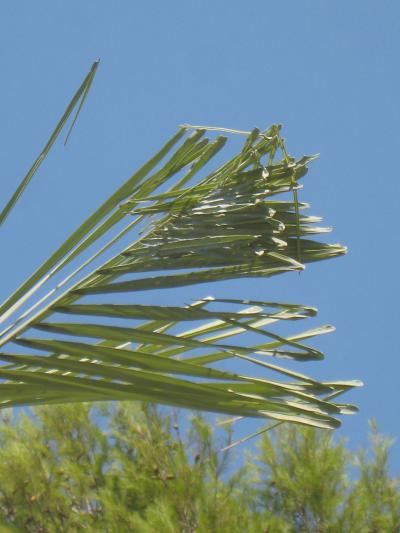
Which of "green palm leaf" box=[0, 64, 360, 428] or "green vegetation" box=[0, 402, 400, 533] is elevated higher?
"green vegetation" box=[0, 402, 400, 533]

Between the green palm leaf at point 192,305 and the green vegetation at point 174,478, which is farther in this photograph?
the green vegetation at point 174,478

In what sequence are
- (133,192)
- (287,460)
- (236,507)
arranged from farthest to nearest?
(287,460)
(236,507)
(133,192)

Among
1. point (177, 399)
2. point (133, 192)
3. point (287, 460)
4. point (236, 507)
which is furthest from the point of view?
point (287, 460)

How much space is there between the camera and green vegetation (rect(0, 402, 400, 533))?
4.69 metres

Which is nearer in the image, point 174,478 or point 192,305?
point 192,305

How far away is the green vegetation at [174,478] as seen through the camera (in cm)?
469

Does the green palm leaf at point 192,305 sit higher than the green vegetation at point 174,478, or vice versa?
the green vegetation at point 174,478

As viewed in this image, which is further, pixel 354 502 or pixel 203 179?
pixel 354 502

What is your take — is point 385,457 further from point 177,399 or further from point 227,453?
point 177,399

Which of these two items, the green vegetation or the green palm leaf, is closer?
the green palm leaf

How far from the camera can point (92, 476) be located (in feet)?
16.6

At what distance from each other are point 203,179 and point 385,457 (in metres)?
4.22

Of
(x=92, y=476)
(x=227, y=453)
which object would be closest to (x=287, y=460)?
(x=227, y=453)

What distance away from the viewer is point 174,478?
471 cm
